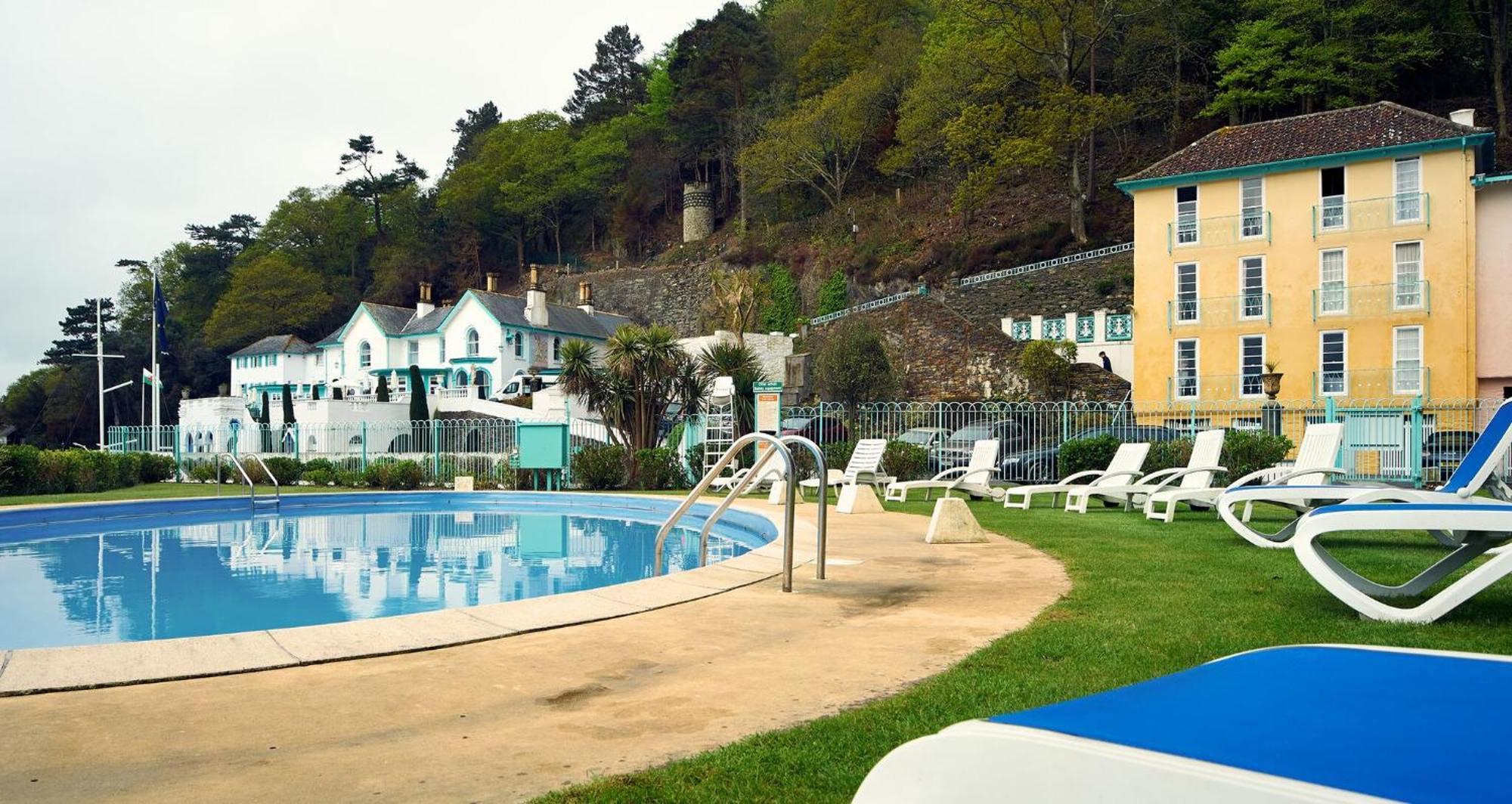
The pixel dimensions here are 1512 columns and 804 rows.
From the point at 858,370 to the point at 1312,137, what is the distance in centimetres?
1502

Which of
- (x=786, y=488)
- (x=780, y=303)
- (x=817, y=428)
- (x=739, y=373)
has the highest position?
(x=780, y=303)

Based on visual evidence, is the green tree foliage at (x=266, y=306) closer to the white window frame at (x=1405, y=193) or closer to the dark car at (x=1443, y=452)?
the white window frame at (x=1405, y=193)

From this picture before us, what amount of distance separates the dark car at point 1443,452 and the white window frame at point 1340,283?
7695 mm

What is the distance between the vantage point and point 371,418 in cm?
3869

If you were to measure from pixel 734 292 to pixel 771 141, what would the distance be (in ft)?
48.8

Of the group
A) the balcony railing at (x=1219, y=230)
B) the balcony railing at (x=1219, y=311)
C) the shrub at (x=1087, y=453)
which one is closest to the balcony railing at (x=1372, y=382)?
the balcony railing at (x=1219, y=311)

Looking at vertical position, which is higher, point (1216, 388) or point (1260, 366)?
point (1260, 366)

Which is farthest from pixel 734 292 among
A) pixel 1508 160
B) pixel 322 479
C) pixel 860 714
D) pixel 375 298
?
pixel 375 298

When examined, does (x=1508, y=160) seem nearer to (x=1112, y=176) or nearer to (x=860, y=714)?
(x=1112, y=176)

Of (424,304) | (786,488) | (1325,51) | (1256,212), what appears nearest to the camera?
(786,488)

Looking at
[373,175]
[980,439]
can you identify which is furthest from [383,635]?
[373,175]

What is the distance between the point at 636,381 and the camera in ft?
74.8

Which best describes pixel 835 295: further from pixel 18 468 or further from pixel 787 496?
pixel 787 496

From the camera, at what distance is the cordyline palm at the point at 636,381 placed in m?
22.7
